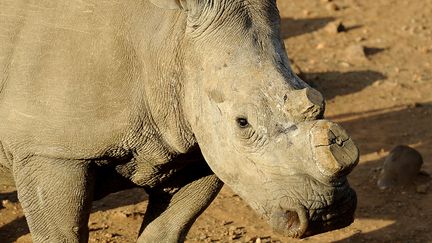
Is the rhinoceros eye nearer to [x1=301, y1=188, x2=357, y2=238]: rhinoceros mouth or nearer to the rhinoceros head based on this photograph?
the rhinoceros head

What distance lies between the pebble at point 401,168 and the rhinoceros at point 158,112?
2843 millimetres

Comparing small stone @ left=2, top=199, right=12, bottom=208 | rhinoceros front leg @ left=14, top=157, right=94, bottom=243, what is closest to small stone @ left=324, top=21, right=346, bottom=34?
small stone @ left=2, top=199, right=12, bottom=208

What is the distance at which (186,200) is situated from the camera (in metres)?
5.39

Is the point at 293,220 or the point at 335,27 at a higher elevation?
the point at 293,220

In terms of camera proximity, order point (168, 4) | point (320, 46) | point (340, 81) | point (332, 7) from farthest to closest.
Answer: point (332, 7)
point (320, 46)
point (340, 81)
point (168, 4)

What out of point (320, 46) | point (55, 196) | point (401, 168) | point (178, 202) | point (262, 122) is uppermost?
point (262, 122)

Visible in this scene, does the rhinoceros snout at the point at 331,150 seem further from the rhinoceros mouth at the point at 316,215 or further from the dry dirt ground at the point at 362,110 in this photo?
the dry dirt ground at the point at 362,110

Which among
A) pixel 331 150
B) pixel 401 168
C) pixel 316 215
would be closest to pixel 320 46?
pixel 401 168

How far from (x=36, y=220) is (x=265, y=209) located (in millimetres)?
1193

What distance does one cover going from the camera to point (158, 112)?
15.6 feet

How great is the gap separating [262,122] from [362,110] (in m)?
5.14

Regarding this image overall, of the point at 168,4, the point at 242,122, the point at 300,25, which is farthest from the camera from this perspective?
the point at 300,25

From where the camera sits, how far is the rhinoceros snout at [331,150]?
4.07m

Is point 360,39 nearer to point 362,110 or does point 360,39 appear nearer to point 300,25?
point 300,25
